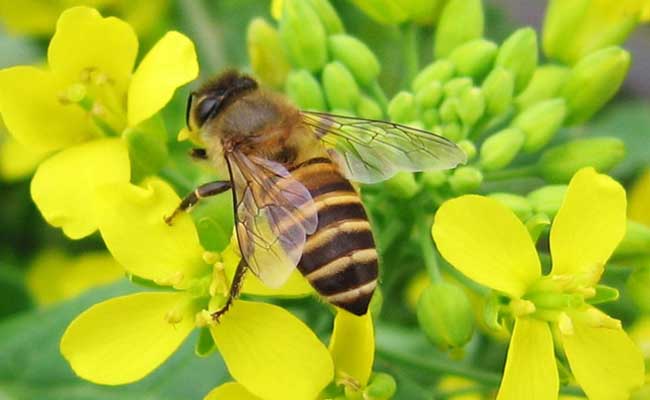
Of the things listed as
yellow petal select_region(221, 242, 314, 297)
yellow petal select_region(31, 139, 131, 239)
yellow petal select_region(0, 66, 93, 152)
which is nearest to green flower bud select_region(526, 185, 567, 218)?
yellow petal select_region(221, 242, 314, 297)

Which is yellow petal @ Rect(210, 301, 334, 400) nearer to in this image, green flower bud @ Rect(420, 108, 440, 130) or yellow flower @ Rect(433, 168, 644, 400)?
yellow flower @ Rect(433, 168, 644, 400)

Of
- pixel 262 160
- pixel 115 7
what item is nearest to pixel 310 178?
pixel 262 160

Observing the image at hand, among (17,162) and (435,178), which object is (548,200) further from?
(17,162)

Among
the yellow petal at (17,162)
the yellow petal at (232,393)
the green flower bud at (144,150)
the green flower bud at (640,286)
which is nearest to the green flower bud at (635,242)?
the green flower bud at (640,286)

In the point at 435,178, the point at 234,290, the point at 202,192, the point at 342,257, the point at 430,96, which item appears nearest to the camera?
the point at 342,257

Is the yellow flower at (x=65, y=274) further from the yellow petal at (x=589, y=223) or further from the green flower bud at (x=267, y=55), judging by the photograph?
the yellow petal at (x=589, y=223)

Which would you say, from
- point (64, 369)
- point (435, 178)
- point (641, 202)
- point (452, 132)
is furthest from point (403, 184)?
point (641, 202)
